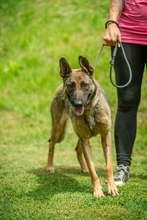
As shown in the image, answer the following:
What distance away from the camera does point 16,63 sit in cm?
1288

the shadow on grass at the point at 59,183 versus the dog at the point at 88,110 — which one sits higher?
the dog at the point at 88,110

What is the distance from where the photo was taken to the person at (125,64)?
5574mm

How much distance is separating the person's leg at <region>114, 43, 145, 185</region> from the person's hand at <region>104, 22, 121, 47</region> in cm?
31

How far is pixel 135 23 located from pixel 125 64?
49 cm

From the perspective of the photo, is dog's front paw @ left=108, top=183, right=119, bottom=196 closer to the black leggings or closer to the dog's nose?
the black leggings

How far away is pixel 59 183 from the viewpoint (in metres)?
5.79

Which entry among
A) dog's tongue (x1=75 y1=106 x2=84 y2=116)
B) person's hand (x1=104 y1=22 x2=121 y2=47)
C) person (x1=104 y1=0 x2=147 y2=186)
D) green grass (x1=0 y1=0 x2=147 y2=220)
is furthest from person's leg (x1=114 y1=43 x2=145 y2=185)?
dog's tongue (x1=75 y1=106 x2=84 y2=116)

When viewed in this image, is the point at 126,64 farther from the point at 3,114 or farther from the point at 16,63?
the point at 16,63

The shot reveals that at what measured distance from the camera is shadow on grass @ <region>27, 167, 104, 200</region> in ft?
17.4

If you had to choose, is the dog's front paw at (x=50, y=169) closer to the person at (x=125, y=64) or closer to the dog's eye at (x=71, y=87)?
the person at (x=125, y=64)

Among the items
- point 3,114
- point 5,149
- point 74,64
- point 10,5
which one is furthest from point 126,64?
point 10,5

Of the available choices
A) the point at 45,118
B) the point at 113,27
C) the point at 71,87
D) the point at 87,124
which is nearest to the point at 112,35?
the point at 113,27

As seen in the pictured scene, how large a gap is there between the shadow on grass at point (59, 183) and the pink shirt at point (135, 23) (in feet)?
5.88

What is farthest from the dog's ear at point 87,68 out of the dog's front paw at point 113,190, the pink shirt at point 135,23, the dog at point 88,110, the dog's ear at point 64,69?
the dog's front paw at point 113,190
